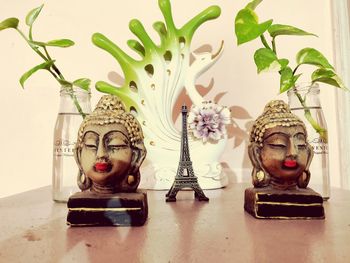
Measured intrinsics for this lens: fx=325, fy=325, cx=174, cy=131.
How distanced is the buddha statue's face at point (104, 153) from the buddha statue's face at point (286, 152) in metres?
0.27

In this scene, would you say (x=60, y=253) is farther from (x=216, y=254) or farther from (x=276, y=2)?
(x=276, y=2)

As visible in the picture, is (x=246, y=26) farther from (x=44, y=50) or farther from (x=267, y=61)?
(x=44, y=50)

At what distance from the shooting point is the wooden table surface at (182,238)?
401 millimetres

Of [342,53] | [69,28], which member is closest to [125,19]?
[69,28]

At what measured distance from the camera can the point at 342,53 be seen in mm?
1240

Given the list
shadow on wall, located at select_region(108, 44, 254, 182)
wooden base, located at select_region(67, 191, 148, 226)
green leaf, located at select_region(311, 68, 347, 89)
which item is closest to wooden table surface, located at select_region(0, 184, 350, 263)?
wooden base, located at select_region(67, 191, 148, 226)

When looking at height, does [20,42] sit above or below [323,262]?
above

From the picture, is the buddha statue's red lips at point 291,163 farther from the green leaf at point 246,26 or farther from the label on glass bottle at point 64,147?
the label on glass bottle at point 64,147

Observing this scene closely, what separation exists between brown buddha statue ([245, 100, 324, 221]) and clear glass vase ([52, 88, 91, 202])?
48 cm

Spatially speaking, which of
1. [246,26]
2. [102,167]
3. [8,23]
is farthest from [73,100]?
[246,26]

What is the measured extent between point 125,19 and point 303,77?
0.74 meters

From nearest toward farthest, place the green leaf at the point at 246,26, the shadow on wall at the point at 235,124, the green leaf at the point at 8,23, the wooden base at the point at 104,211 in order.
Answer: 1. the wooden base at the point at 104,211
2. the green leaf at the point at 246,26
3. the green leaf at the point at 8,23
4. the shadow on wall at the point at 235,124

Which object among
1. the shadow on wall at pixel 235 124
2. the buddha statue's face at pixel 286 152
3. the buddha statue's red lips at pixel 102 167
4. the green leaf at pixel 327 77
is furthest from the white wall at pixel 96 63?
the buddha statue's red lips at pixel 102 167

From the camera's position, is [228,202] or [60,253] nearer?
[60,253]
